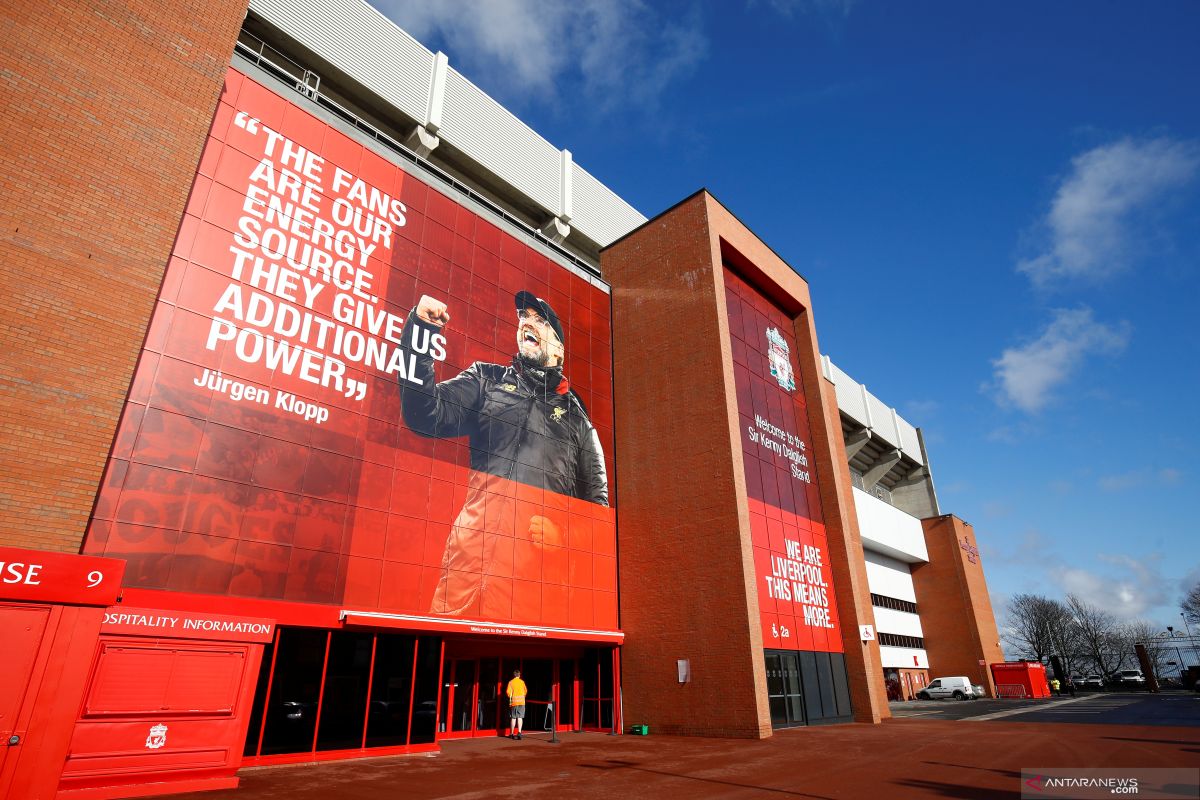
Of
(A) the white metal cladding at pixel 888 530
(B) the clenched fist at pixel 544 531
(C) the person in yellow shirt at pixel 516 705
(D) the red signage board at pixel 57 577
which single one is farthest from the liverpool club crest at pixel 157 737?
(A) the white metal cladding at pixel 888 530

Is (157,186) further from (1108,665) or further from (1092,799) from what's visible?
(1108,665)

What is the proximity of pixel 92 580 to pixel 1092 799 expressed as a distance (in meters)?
15.5

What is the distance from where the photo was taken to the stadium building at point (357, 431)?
12383mm

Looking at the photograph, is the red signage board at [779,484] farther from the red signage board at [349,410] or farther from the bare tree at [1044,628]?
the bare tree at [1044,628]

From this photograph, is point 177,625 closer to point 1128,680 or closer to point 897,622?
point 897,622

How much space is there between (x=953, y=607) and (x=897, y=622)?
699 centimetres

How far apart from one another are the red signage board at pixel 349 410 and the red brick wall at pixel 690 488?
6.56 feet

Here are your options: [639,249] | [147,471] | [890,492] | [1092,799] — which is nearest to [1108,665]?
[890,492]

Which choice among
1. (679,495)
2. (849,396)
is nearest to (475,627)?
(679,495)

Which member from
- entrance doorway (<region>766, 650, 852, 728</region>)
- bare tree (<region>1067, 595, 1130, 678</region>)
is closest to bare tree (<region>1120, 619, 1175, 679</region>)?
bare tree (<region>1067, 595, 1130, 678</region>)

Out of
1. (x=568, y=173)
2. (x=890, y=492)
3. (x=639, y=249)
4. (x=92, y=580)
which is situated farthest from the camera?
(x=890, y=492)

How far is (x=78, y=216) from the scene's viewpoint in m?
14.0

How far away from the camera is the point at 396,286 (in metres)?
21.0

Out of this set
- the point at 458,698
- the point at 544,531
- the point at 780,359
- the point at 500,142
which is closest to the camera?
the point at 458,698
